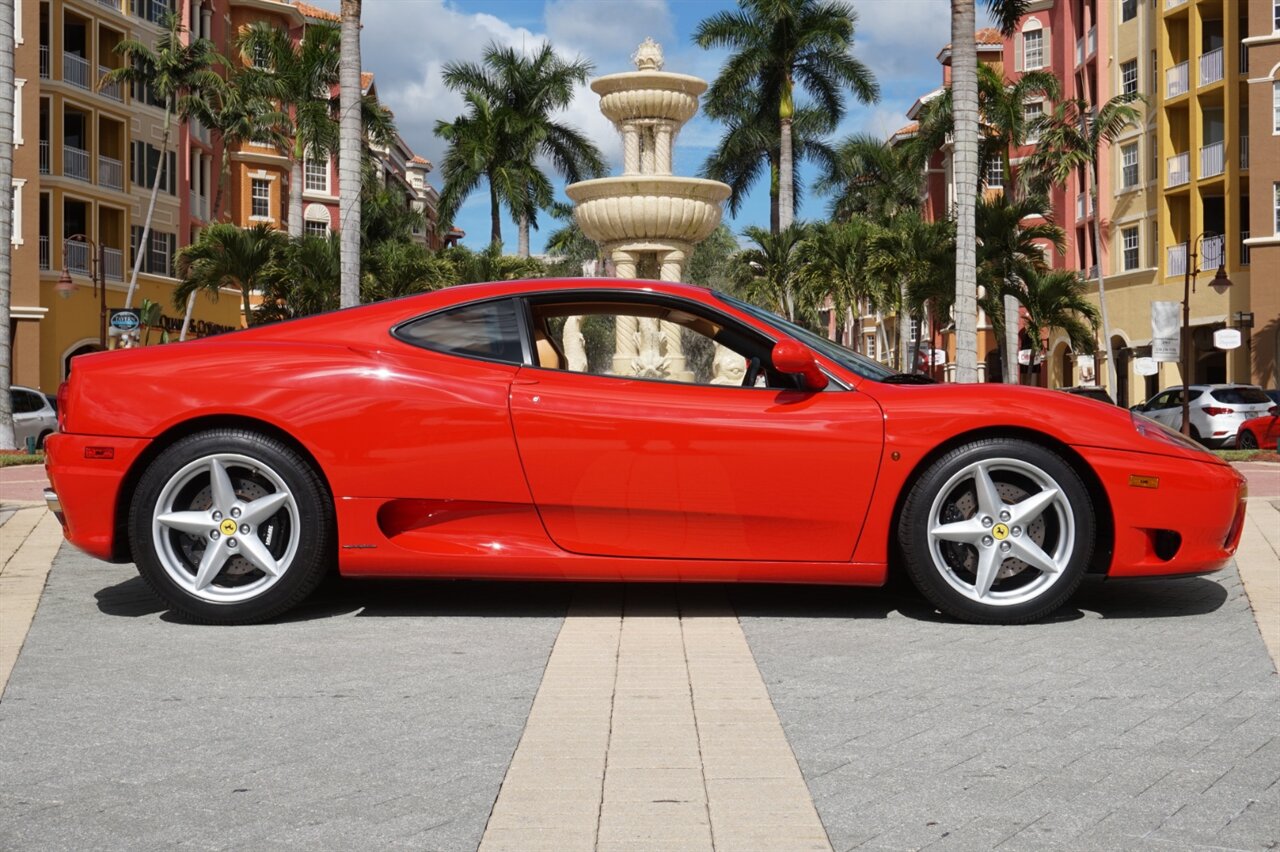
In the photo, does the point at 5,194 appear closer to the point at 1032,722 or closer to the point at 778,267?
the point at 1032,722

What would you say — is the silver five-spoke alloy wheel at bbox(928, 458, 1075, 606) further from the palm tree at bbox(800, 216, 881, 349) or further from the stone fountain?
the palm tree at bbox(800, 216, 881, 349)

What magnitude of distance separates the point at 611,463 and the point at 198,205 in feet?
180

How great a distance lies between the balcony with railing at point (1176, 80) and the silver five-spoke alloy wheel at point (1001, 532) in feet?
144

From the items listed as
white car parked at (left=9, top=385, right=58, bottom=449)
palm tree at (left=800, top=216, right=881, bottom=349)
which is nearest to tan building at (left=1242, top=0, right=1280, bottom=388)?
palm tree at (left=800, top=216, right=881, bottom=349)

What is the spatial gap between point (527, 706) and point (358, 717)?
474 millimetres

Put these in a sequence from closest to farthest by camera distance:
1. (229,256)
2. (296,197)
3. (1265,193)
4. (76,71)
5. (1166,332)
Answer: (1166,332)
(229,256)
(1265,193)
(296,197)
(76,71)

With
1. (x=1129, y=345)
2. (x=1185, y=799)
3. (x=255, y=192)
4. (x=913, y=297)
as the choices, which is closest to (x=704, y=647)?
(x=1185, y=799)

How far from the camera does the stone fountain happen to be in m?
22.9

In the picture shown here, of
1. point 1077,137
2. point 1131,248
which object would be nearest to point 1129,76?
point 1131,248

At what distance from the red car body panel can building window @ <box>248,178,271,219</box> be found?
61.7 meters

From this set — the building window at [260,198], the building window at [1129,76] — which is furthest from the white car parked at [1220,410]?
the building window at [260,198]

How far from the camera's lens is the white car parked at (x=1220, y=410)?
28.8 meters

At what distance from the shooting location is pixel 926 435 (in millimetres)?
5465

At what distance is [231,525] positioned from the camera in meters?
5.52
